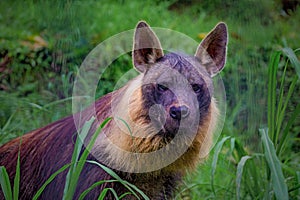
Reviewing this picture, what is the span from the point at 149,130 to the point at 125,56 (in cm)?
226

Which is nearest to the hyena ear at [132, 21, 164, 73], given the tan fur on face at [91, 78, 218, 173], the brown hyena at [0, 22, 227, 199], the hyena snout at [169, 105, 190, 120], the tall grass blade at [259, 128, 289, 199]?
the brown hyena at [0, 22, 227, 199]

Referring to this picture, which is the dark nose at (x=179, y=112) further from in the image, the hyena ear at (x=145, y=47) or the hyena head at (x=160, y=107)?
the hyena ear at (x=145, y=47)

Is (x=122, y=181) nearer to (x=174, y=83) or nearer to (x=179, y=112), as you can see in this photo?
(x=179, y=112)

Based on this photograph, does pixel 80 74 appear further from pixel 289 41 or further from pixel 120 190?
pixel 289 41

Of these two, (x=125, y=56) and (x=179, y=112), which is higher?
(x=125, y=56)

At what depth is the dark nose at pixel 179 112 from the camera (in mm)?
3010

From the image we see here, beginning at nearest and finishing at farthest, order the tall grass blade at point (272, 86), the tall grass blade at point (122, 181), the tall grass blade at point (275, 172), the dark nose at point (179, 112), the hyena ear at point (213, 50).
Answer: the tall grass blade at point (275, 172) < the tall grass blade at point (122, 181) < the dark nose at point (179, 112) < the tall grass blade at point (272, 86) < the hyena ear at point (213, 50)

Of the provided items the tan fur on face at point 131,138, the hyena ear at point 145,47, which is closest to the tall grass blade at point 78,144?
the tan fur on face at point 131,138

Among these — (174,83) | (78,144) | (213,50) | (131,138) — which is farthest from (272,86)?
(78,144)

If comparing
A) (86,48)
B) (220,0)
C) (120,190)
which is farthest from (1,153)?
(220,0)

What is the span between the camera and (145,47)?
3.22 meters

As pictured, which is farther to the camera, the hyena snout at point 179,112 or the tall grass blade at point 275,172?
the hyena snout at point 179,112

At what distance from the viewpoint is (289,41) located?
6.03 meters

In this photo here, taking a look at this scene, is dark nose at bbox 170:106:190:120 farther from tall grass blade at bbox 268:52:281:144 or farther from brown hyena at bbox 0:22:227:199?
tall grass blade at bbox 268:52:281:144
